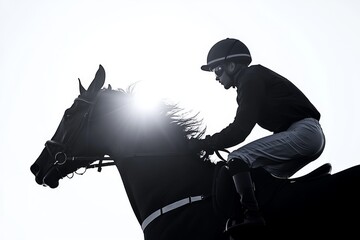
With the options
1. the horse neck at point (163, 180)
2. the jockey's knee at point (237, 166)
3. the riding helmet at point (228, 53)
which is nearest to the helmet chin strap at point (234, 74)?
the riding helmet at point (228, 53)

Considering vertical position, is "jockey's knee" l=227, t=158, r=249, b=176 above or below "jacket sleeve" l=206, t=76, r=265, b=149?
below

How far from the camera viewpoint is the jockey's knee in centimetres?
660

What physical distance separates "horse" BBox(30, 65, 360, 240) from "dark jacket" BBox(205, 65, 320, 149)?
0.39 m

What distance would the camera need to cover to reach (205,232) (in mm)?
6867

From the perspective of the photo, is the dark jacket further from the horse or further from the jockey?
the horse

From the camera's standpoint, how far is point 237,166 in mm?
6617

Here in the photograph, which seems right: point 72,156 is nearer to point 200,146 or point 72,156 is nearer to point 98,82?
point 98,82

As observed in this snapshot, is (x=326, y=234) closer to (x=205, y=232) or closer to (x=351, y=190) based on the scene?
(x=351, y=190)

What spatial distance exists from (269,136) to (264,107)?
0.34 m

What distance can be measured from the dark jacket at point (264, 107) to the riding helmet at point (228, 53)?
14.2 inches

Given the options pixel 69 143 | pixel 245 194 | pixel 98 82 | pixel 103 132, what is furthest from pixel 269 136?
pixel 69 143

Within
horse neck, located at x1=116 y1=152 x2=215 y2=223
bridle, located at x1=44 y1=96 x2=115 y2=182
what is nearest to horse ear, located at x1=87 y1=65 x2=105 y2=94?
bridle, located at x1=44 y1=96 x2=115 y2=182

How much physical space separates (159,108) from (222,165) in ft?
4.29

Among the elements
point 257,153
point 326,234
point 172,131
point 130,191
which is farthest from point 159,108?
point 326,234
